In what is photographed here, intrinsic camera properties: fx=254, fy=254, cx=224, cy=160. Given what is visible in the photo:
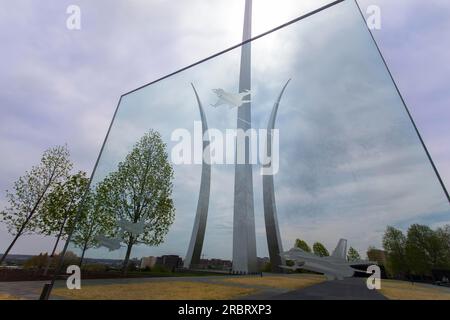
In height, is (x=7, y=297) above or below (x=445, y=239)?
below

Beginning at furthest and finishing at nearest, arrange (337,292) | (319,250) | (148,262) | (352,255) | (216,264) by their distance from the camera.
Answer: (216,264), (148,262), (319,250), (352,255), (337,292)

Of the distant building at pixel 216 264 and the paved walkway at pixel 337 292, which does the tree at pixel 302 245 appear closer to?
the paved walkway at pixel 337 292

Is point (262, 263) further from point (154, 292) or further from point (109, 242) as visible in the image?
point (109, 242)

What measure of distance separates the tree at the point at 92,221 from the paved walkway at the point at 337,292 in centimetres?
729

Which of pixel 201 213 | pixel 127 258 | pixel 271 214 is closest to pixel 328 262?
pixel 271 214

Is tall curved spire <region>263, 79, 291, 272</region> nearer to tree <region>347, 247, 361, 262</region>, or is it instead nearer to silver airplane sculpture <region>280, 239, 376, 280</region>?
silver airplane sculpture <region>280, 239, 376, 280</region>

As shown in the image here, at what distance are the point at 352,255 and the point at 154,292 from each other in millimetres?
4725

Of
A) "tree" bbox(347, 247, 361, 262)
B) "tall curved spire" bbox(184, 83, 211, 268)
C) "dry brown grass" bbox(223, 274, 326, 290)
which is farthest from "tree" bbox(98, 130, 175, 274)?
"tree" bbox(347, 247, 361, 262)

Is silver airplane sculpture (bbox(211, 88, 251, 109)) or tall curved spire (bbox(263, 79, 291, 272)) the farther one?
silver airplane sculpture (bbox(211, 88, 251, 109))

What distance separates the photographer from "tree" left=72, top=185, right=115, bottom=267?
9.40 meters

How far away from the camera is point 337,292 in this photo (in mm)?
4980

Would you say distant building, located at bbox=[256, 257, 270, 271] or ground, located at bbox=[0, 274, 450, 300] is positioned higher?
distant building, located at bbox=[256, 257, 270, 271]

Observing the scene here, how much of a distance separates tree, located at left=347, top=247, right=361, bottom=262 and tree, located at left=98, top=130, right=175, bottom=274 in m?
6.15
